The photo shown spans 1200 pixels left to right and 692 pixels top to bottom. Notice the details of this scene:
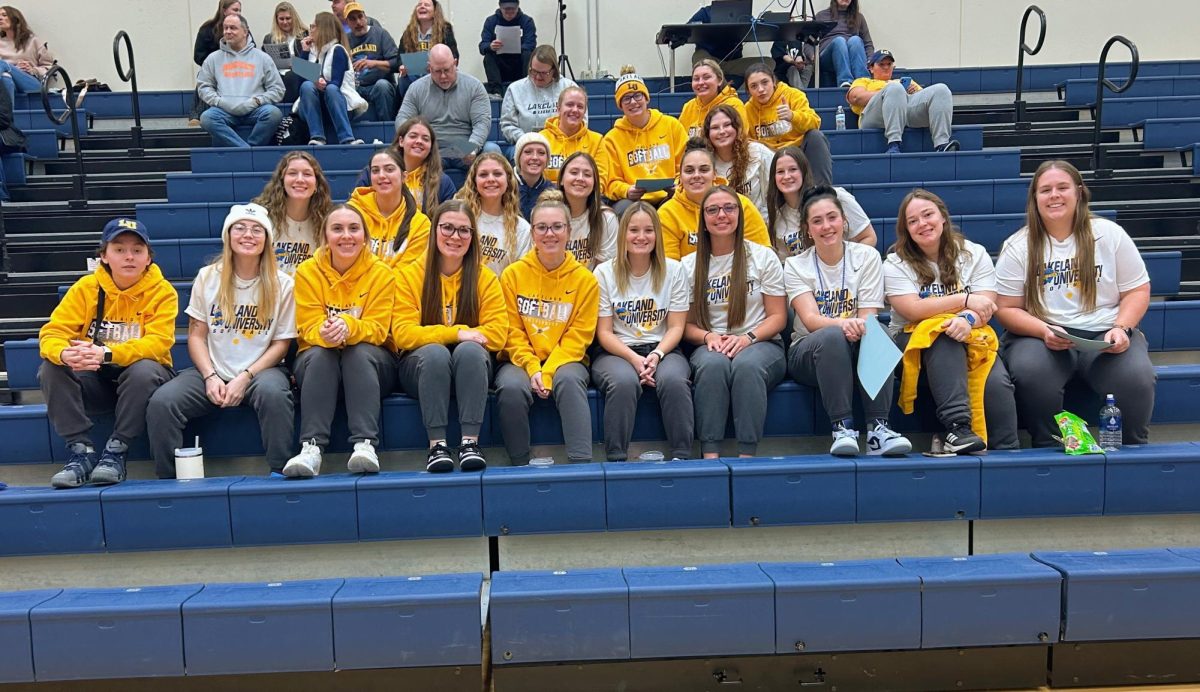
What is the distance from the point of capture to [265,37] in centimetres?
777

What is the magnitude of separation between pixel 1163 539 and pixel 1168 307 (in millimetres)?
1192

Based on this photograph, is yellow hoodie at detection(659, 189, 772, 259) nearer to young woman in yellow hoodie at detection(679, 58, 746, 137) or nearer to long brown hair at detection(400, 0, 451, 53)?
young woman in yellow hoodie at detection(679, 58, 746, 137)

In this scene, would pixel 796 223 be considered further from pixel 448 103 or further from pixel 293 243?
pixel 448 103

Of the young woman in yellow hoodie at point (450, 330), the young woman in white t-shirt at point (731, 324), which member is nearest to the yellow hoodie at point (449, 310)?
the young woman in yellow hoodie at point (450, 330)

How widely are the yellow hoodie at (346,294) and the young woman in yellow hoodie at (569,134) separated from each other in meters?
1.57

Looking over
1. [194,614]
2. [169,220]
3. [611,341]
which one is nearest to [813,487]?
[611,341]

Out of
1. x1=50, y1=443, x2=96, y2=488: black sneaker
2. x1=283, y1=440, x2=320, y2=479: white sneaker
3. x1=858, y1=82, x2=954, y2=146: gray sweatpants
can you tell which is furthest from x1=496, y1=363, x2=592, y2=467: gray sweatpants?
x1=858, y1=82, x2=954, y2=146: gray sweatpants

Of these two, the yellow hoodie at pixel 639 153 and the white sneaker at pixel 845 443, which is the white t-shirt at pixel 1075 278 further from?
the yellow hoodie at pixel 639 153

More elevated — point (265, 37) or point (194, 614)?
point (265, 37)

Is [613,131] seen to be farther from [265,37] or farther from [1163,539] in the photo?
[265,37]

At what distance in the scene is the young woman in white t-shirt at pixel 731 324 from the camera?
3.50 meters

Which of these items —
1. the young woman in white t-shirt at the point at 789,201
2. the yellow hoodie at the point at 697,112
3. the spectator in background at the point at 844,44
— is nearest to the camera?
the young woman in white t-shirt at the point at 789,201

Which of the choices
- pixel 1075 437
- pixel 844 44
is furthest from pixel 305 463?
pixel 844 44

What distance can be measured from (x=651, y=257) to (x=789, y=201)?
0.79 metres
